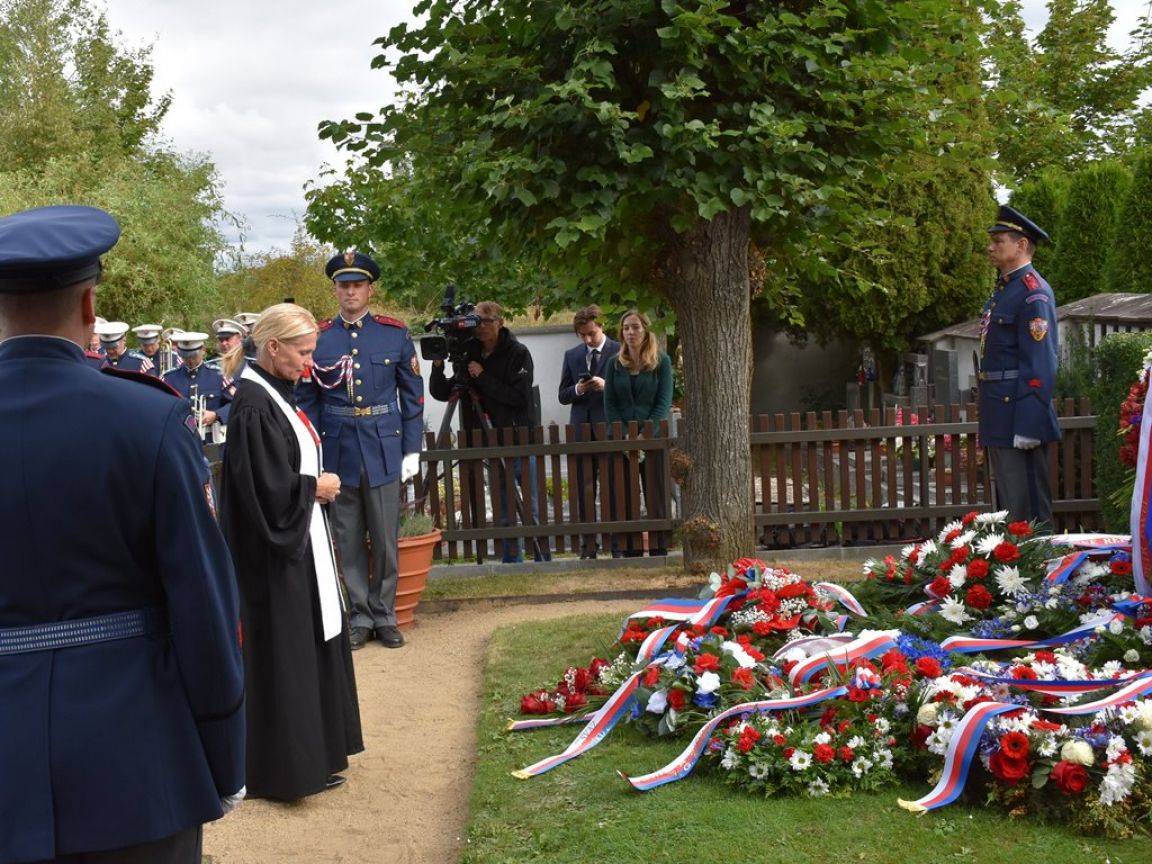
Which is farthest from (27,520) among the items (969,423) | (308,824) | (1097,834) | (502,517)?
(969,423)

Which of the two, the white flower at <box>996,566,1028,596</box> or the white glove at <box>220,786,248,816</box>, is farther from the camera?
the white flower at <box>996,566,1028,596</box>

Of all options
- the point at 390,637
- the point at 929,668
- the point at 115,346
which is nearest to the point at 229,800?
the point at 929,668

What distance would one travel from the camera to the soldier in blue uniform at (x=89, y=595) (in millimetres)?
2617

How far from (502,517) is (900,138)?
432 cm

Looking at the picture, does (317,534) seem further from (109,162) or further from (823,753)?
(109,162)

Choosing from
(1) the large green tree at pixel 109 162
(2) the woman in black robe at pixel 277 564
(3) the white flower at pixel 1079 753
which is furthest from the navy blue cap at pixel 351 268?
(1) the large green tree at pixel 109 162

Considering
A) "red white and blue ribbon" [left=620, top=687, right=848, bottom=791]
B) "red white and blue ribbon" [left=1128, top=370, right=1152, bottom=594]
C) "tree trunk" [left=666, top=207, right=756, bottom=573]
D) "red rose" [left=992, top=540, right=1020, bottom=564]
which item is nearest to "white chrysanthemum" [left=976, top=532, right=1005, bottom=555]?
"red rose" [left=992, top=540, right=1020, bottom=564]

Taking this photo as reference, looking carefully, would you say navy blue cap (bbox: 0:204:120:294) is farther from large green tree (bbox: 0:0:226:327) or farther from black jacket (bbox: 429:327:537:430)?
large green tree (bbox: 0:0:226:327)

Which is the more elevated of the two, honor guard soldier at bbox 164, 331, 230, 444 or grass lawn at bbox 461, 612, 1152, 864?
honor guard soldier at bbox 164, 331, 230, 444

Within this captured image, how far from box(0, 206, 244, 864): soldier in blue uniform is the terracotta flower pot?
5.67m

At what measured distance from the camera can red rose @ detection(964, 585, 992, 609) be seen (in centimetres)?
596

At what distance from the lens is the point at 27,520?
8.67 feet

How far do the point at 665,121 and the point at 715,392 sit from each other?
2.09 m

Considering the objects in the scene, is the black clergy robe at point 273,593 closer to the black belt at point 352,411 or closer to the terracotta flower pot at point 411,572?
the black belt at point 352,411
